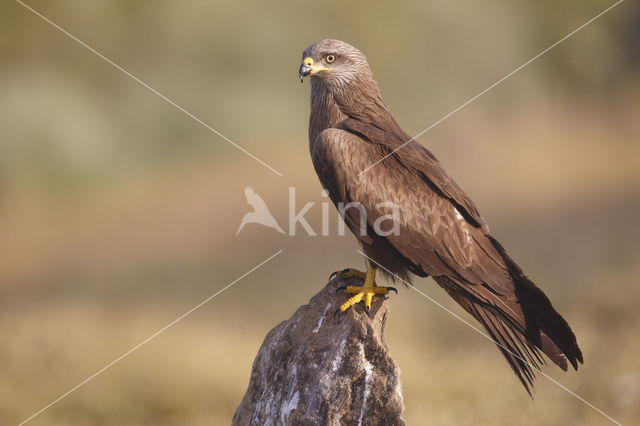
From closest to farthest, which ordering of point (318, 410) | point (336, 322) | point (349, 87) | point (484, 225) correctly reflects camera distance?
point (318, 410) < point (336, 322) < point (484, 225) < point (349, 87)

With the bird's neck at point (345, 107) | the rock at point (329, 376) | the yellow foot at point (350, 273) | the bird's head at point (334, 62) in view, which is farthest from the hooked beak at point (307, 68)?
the rock at point (329, 376)

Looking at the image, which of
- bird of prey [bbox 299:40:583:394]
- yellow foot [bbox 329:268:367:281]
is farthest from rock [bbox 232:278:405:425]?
yellow foot [bbox 329:268:367:281]

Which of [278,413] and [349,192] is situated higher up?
→ [349,192]

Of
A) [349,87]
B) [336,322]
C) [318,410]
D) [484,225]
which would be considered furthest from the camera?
[349,87]

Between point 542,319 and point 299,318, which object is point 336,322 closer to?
point 299,318

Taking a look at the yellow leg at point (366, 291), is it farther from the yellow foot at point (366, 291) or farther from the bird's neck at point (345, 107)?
the bird's neck at point (345, 107)

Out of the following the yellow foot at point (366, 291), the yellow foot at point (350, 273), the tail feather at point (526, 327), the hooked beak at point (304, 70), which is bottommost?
the tail feather at point (526, 327)

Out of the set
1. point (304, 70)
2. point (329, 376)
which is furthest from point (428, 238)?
point (304, 70)

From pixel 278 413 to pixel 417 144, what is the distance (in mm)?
2117

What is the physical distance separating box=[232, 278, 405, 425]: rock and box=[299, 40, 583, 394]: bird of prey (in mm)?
254

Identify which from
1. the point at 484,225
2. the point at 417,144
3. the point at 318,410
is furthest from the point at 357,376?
the point at 417,144

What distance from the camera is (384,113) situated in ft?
15.9

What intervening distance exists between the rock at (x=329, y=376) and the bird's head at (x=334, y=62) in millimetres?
1714

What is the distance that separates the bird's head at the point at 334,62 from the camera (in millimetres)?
4672
